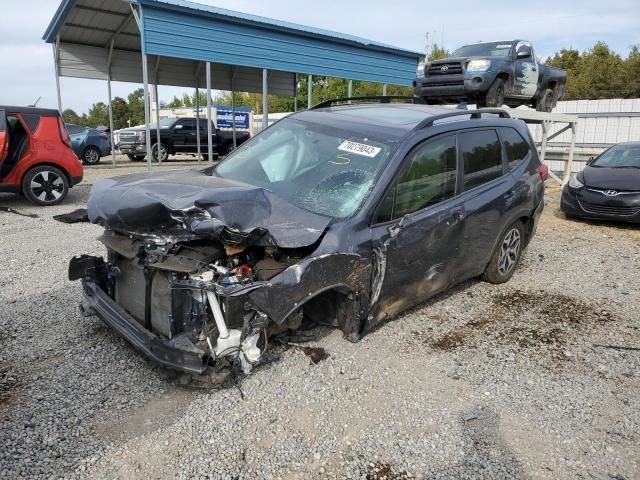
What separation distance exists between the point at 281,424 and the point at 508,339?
7.15ft

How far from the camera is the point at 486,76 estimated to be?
405 inches

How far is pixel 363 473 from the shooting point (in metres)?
2.45

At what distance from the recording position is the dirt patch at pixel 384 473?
95.7 inches

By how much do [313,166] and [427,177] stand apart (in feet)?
2.93

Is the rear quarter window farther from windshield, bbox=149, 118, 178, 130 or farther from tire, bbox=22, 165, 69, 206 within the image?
windshield, bbox=149, 118, 178, 130

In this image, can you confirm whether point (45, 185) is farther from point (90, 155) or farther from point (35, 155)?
point (90, 155)

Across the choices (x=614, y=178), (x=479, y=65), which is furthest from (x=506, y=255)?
(x=479, y=65)

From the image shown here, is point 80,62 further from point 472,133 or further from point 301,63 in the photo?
point 472,133

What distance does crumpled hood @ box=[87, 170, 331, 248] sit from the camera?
2.90 meters

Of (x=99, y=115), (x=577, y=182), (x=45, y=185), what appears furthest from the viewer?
(x=99, y=115)

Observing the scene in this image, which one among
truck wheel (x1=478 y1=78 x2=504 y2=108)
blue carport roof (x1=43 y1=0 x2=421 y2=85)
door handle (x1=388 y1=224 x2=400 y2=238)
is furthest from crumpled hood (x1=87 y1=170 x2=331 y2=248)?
blue carport roof (x1=43 y1=0 x2=421 y2=85)

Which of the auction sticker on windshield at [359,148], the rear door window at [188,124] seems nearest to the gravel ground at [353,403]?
the auction sticker on windshield at [359,148]

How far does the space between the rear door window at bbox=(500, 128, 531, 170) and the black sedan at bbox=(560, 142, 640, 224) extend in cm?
438

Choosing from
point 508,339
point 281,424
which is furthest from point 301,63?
point 281,424
